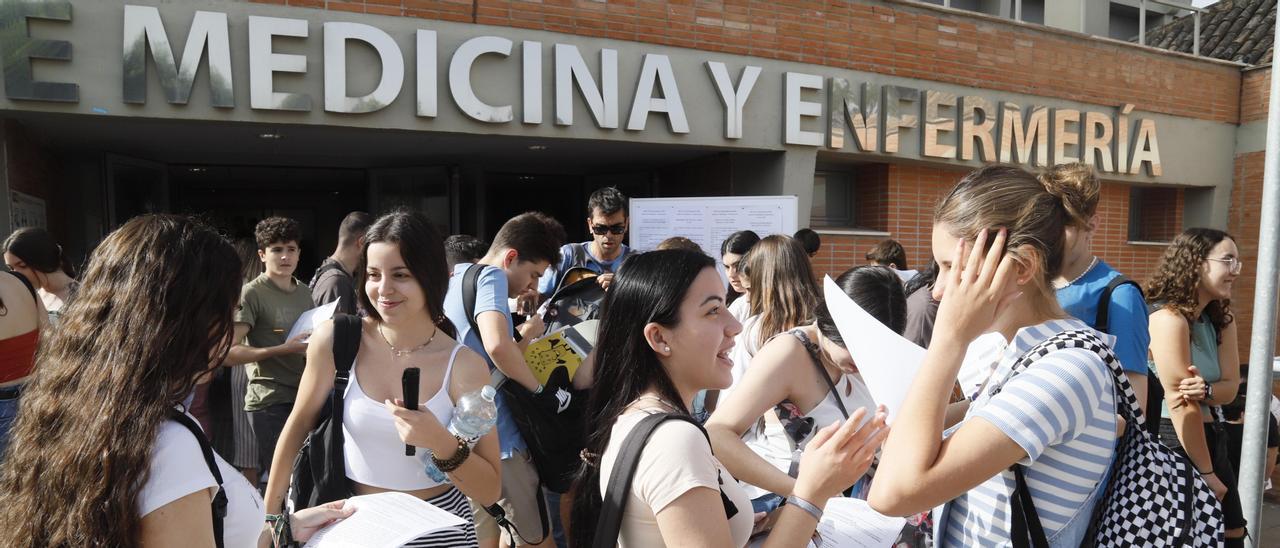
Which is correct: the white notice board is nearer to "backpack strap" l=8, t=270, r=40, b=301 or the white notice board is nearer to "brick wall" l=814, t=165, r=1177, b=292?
"brick wall" l=814, t=165, r=1177, b=292

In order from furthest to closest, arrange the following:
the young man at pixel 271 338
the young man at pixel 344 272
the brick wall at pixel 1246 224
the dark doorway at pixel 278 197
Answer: the brick wall at pixel 1246 224
the dark doorway at pixel 278 197
the young man at pixel 271 338
the young man at pixel 344 272

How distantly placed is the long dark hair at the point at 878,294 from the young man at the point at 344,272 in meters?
2.78

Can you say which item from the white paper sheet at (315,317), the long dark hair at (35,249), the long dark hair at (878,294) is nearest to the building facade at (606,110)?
the long dark hair at (35,249)

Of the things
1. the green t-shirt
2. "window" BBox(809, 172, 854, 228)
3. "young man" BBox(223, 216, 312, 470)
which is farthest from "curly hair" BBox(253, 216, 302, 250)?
"window" BBox(809, 172, 854, 228)

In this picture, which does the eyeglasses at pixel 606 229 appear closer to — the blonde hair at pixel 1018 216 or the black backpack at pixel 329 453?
the black backpack at pixel 329 453

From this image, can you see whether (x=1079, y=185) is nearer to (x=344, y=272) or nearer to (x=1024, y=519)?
(x=1024, y=519)

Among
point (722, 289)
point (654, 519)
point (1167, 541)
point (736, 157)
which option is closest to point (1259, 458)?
point (1167, 541)

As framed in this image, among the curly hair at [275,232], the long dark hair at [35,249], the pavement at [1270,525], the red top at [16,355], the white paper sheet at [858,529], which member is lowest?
the pavement at [1270,525]

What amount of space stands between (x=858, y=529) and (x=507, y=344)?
1823 millimetres

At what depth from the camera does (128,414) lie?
4.12 ft

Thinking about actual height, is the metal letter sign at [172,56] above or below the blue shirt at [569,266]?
above

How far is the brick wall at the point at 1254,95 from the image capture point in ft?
36.6

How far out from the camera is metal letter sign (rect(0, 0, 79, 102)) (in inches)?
229

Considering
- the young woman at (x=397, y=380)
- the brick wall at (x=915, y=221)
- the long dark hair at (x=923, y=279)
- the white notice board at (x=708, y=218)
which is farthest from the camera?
the brick wall at (x=915, y=221)
